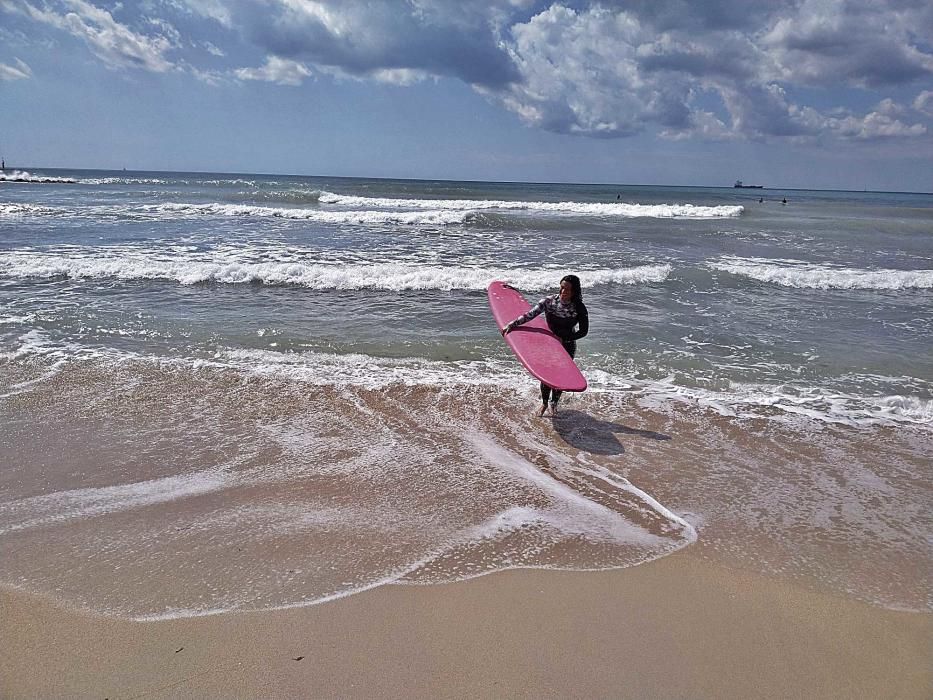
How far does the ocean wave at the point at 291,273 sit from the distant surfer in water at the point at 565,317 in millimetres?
5649

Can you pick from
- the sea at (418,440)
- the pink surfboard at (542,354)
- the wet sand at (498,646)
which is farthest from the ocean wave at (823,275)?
the wet sand at (498,646)

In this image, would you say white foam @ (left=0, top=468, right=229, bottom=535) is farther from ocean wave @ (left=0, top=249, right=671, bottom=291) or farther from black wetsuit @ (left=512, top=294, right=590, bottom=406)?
ocean wave @ (left=0, top=249, right=671, bottom=291)

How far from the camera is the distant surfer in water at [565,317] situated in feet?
17.9

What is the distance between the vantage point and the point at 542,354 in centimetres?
577

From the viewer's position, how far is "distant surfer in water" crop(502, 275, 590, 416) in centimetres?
546

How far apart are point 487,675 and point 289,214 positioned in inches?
1071

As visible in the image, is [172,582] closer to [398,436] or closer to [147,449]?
[147,449]

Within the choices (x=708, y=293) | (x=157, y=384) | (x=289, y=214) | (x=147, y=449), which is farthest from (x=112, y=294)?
(x=289, y=214)

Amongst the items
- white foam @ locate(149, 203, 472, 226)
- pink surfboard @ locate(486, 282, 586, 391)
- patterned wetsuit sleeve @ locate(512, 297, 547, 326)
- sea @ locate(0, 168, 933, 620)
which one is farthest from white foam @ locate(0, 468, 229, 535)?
white foam @ locate(149, 203, 472, 226)

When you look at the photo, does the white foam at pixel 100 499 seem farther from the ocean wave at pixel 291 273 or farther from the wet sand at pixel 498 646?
the ocean wave at pixel 291 273

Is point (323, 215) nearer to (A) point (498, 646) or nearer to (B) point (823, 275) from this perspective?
(B) point (823, 275)

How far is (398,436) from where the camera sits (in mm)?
4852

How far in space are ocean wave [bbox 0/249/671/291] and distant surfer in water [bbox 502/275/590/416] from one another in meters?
5.65

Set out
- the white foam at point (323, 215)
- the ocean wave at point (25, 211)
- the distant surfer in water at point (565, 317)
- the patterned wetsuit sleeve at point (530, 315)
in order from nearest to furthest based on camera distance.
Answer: the distant surfer in water at point (565, 317) → the patterned wetsuit sleeve at point (530, 315) → the ocean wave at point (25, 211) → the white foam at point (323, 215)
